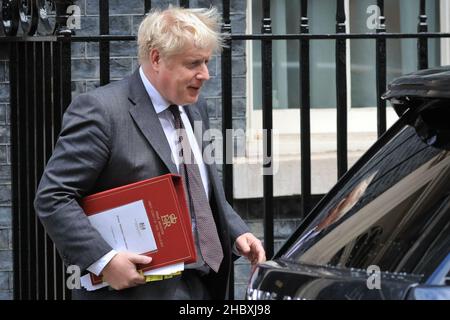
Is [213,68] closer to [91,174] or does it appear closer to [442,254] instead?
[91,174]

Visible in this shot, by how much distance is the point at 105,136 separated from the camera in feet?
12.8

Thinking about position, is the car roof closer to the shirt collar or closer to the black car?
the black car

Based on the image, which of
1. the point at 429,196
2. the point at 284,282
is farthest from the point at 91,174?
the point at 429,196

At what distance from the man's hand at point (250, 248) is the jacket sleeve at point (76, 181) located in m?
0.59

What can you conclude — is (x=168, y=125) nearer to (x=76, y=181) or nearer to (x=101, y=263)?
(x=76, y=181)

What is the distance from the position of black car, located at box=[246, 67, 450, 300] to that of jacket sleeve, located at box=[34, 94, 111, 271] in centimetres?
77

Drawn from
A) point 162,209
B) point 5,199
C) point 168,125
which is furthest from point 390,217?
point 5,199

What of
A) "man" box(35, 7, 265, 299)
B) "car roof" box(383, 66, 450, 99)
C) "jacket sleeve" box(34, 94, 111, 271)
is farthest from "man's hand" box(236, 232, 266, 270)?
"car roof" box(383, 66, 450, 99)

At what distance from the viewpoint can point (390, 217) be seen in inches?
116

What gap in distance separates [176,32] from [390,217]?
1.29 metres

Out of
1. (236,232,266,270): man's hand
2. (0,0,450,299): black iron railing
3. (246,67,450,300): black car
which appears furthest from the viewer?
(0,0,450,299): black iron railing

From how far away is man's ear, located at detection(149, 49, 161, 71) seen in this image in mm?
4004

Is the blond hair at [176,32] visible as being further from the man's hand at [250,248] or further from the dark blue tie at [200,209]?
the man's hand at [250,248]

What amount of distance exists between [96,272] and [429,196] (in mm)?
1396
